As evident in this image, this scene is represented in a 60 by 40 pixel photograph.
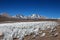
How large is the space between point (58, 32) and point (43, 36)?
0.90 metres

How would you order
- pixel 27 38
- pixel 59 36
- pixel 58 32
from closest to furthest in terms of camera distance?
pixel 27 38
pixel 59 36
pixel 58 32

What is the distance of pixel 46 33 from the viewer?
535cm

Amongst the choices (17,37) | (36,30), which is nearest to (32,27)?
(36,30)

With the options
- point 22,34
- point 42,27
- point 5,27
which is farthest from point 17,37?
point 42,27

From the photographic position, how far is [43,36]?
5.05 meters

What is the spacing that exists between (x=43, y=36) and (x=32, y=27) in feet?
2.16

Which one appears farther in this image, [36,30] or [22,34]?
[36,30]

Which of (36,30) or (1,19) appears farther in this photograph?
(1,19)

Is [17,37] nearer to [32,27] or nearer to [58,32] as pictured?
[32,27]

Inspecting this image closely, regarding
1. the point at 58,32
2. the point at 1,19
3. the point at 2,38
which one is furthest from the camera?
the point at 1,19

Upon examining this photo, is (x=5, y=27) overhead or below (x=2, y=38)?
overhead

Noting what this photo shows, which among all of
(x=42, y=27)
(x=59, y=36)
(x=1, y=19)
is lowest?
(x=59, y=36)

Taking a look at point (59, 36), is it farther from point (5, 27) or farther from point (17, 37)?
point (5, 27)

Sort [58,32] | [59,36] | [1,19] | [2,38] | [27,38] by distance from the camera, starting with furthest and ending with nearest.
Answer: [1,19]
[58,32]
[59,36]
[27,38]
[2,38]
